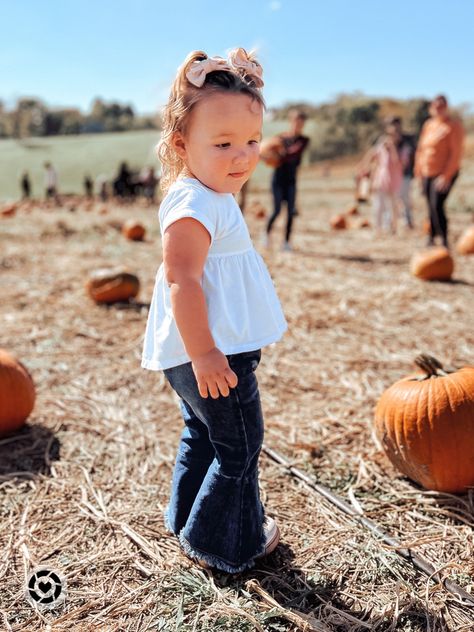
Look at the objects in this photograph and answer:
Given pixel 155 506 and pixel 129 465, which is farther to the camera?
pixel 129 465

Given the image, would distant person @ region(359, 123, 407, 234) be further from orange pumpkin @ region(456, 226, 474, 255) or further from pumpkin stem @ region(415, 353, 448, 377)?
pumpkin stem @ region(415, 353, 448, 377)

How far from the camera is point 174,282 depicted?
179cm

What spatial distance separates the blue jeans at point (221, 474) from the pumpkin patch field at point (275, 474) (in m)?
0.10

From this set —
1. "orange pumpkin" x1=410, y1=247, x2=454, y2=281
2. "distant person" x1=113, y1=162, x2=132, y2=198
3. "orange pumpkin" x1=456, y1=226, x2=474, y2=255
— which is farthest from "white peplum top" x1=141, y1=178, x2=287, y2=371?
"distant person" x1=113, y1=162, x2=132, y2=198

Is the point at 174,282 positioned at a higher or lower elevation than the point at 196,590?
higher

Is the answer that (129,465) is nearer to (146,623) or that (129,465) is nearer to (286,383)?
(146,623)

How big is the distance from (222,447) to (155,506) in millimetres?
792

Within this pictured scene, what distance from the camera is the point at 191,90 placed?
6.06ft

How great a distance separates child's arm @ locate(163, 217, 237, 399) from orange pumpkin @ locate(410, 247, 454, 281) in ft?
18.3

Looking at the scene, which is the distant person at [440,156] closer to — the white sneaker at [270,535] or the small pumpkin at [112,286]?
the small pumpkin at [112,286]

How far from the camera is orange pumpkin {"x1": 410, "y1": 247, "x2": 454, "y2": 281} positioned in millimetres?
6855

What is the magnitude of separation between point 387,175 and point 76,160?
96.7 feet

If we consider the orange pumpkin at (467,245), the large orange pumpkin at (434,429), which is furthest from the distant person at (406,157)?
the large orange pumpkin at (434,429)

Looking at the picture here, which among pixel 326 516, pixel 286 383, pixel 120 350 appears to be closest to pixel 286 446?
pixel 326 516
